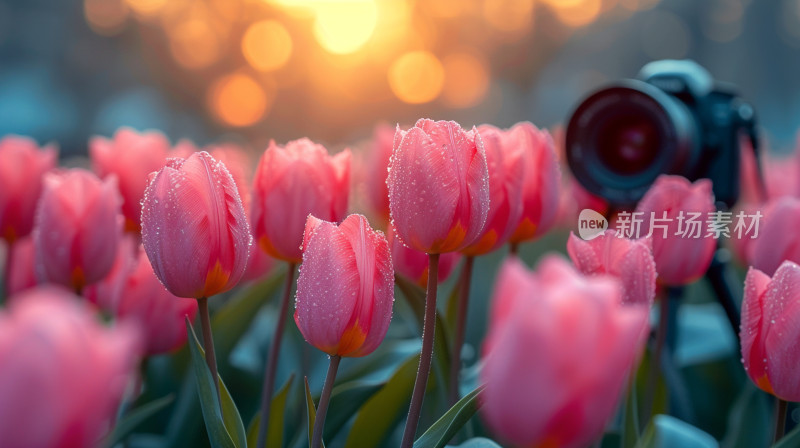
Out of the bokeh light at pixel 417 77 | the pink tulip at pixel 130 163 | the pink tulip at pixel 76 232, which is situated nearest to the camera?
the pink tulip at pixel 76 232

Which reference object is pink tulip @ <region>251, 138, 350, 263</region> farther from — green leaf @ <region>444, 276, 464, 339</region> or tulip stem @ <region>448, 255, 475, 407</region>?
green leaf @ <region>444, 276, 464, 339</region>

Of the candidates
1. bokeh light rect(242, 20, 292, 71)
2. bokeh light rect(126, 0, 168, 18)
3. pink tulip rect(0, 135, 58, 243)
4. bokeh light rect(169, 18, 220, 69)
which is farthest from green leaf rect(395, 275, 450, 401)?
bokeh light rect(169, 18, 220, 69)

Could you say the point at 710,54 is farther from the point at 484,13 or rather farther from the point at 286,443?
the point at 286,443

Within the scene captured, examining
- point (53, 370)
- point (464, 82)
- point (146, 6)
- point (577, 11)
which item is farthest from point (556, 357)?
point (464, 82)

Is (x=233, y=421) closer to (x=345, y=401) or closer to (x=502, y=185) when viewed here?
(x=345, y=401)

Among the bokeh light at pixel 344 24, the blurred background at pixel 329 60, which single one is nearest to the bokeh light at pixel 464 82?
the blurred background at pixel 329 60

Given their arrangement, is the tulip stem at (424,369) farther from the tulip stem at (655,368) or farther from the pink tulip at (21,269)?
the pink tulip at (21,269)
